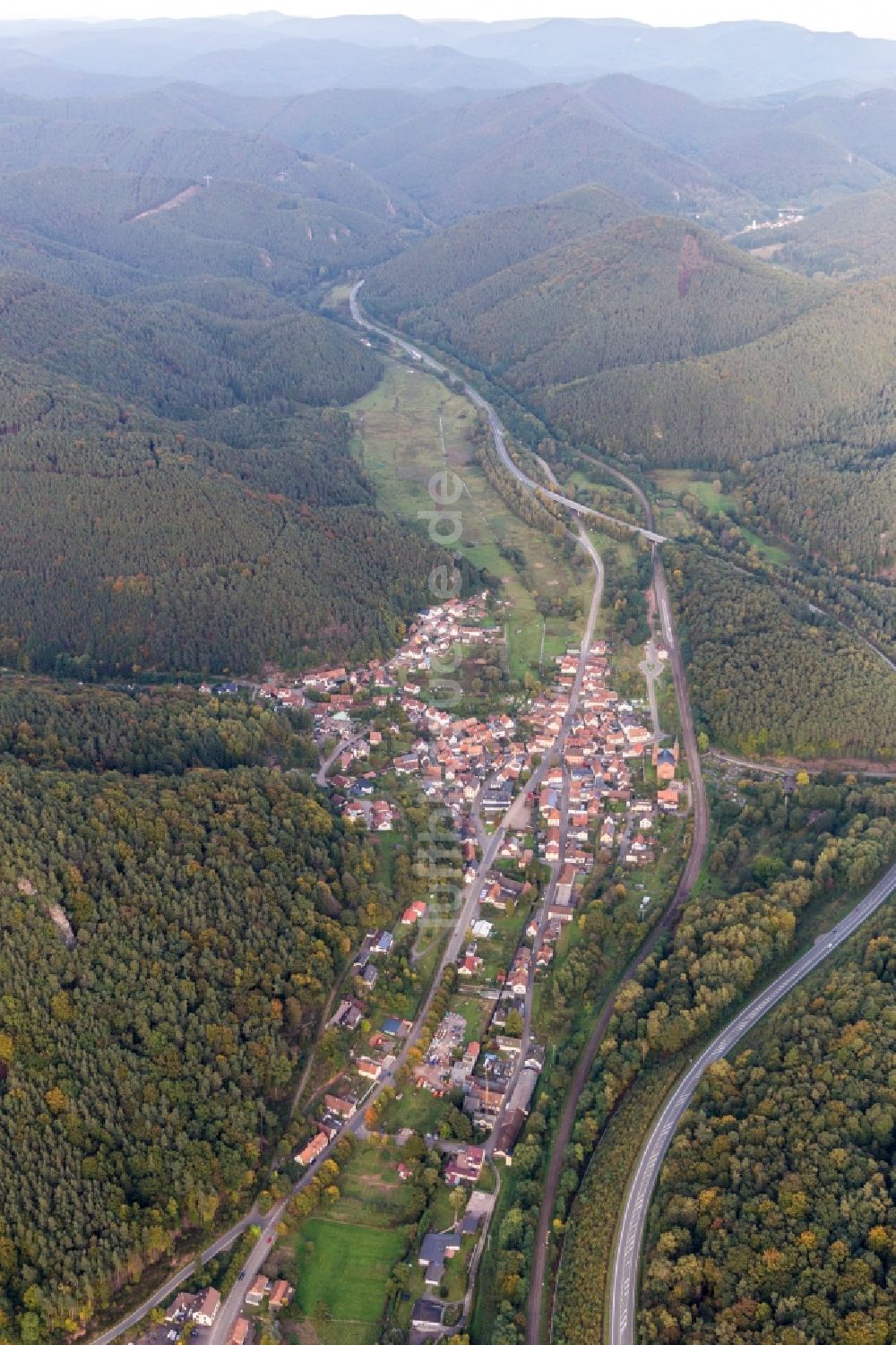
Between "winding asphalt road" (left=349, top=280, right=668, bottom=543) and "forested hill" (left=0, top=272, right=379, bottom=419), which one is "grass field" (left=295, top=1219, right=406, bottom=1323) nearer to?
"winding asphalt road" (left=349, top=280, right=668, bottom=543)

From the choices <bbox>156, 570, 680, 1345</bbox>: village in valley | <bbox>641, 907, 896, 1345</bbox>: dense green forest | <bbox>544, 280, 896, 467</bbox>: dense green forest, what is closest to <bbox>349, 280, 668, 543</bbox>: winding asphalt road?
<bbox>544, 280, 896, 467</bbox>: dense green forest

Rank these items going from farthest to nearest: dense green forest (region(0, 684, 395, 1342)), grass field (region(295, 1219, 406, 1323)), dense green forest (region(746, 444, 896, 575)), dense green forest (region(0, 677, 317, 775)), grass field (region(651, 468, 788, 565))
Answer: grass field (region(651, 468, 788, 565))
dense green forest (region(746, 444, 896, 575))
dense green forest (region(0, 677, 317, 775))
dense green forest (region(0, 684, 395, 1342))
grass field (region(295, 1219, 406, 1323))

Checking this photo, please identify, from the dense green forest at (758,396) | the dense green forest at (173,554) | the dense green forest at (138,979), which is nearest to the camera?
the dense green forest at (138,979)

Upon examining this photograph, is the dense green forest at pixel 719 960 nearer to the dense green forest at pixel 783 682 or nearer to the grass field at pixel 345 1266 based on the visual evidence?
the dense green forest at pixel 783 682

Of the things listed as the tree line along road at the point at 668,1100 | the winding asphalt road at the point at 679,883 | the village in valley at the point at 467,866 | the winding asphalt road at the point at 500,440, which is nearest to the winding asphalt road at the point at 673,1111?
the tree line along road at the point at 668,1100

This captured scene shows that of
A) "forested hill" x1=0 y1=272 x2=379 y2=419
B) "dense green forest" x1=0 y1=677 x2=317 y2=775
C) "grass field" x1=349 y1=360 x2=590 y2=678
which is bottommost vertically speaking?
"dense green forest" x1=0 y1=677 x2=317 y2=775

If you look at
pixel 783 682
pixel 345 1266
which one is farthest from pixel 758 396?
pixel 345 1266

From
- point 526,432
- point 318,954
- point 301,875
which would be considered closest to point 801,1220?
point 318,954
